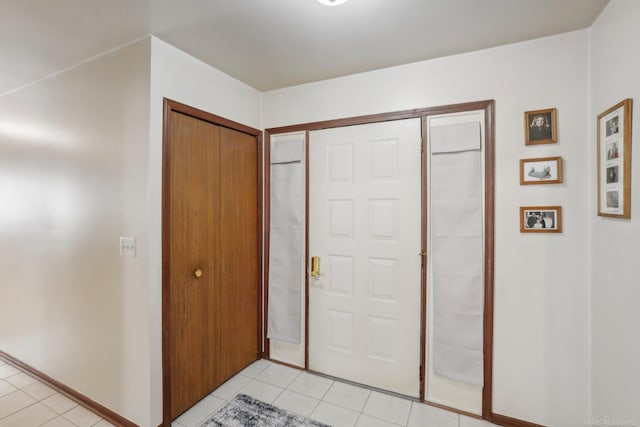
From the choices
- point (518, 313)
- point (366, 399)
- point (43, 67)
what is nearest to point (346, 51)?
point (518, 313)

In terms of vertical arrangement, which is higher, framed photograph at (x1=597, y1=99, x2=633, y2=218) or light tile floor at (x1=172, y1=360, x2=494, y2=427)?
framed photograph at (x1=597, y1=99, x2=633, y2=218)

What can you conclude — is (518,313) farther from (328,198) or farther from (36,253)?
(36,253)

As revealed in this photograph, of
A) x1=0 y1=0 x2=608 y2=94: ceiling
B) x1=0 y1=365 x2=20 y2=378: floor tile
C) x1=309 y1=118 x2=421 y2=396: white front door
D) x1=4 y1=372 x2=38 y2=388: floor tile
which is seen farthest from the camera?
x1=0 y1=365 x2=20 y2=378: floor tile

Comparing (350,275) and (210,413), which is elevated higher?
(350,275)

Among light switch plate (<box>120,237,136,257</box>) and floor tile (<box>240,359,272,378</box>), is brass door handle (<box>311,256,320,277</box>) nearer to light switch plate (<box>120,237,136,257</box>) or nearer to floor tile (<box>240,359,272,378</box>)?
floor tile (<box>240,359,272,378</box>)

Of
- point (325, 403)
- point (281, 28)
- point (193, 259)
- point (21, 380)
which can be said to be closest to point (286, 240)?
point (193, 259)

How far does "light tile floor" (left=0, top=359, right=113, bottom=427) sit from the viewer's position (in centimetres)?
193

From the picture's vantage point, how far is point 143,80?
180 cm

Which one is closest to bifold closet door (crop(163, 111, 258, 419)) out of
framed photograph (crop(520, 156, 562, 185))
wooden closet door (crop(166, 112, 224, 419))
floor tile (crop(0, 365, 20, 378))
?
wooden closet door (crop(166, 112, 224, 419))

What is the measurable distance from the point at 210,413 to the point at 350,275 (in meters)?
1.38

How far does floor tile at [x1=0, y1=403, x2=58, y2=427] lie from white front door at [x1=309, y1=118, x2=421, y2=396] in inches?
73.1

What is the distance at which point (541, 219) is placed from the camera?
1815 millimetres

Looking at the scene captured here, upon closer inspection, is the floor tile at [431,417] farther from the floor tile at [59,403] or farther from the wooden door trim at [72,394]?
the floor tile at [59,403]

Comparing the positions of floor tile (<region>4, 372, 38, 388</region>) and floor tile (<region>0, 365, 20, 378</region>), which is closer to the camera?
floor tile (<region>4, 372, 38, 388</region>)
